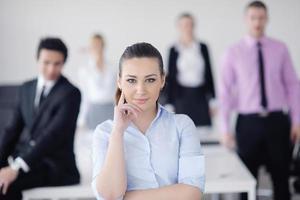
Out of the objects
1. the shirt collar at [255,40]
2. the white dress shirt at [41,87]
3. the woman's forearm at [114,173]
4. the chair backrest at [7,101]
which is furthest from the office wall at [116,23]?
→ the woman's forearm at [114,173]

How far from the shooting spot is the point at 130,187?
4.67 ft

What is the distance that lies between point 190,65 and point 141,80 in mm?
2694

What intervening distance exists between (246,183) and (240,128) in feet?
2.05

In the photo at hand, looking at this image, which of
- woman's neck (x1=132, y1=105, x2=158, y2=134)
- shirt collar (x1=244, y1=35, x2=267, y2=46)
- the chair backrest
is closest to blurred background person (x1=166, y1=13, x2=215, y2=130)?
shirt collar (x1=244, y1=35, x2=267, y2=46)

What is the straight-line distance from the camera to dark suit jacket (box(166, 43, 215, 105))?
394cm

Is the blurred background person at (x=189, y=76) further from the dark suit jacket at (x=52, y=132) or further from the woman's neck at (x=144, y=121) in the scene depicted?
the woman's neck at (x=144, y=121)

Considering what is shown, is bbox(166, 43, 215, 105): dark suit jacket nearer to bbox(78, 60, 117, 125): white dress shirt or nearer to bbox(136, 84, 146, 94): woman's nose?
bbox(78, 60, 117, 125): white dress shirt

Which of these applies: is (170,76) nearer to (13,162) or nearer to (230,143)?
(230,143)

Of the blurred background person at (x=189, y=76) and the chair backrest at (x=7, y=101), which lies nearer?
the chair backrest at (x=7, y=101)

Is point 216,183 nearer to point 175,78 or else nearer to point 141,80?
point 141,80

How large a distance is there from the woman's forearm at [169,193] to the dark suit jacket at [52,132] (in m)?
0.88

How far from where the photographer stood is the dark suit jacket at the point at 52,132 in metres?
2.15

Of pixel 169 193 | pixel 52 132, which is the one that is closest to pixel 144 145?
pixel 169 193

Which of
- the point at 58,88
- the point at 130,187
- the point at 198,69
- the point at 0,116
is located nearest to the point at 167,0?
the point at 198,69
